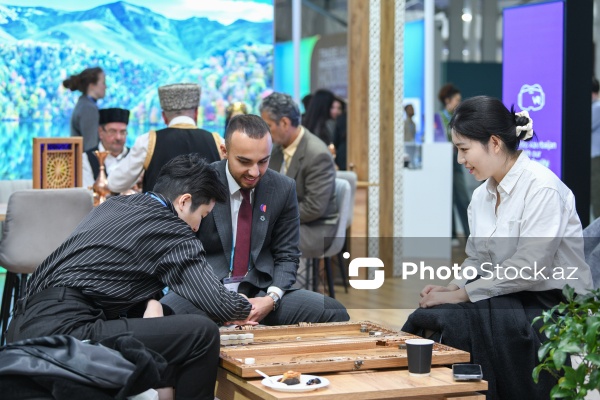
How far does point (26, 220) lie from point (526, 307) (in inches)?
113

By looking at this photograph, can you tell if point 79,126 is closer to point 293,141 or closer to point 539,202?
point 293,141

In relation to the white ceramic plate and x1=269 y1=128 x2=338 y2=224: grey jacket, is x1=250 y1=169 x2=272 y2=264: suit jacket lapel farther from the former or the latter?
x1=269 y1=128 x2=338 y2=224: grey jacket

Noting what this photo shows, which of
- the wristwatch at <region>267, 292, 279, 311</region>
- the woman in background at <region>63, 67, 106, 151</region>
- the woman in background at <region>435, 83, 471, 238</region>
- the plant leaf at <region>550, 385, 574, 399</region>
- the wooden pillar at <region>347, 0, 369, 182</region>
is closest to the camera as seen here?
the plant leaf at <region>550, 385, 574, 399</region>

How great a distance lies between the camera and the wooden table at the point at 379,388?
9.06 feet

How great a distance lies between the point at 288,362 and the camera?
10.1ft

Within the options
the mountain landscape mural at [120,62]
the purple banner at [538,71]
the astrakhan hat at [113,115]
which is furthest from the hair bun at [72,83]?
the purple banner at [538,71]

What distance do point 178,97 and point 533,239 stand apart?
2634 millimetres

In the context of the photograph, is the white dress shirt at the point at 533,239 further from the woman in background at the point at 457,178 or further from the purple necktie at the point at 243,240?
the woman in background at the point at 457,178

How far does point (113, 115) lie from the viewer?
6555 millimetres

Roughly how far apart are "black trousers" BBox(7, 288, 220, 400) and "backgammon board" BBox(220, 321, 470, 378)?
8cm

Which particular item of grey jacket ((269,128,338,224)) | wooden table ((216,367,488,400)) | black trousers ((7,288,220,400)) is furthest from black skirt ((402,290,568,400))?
grey jacket ((269,128,338,224))

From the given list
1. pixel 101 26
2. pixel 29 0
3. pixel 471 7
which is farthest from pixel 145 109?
pixel 471 7

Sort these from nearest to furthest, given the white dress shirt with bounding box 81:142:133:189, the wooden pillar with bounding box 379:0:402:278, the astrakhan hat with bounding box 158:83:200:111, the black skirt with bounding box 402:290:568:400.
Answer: the black skirt with bounding box 402:290:568:400 → the astrakhan hat with bounding box 158:83:200:111 → the white dress shirt with bounding box 81:142:133:189 → the wooden pillar with bounding box 379:0:402:278

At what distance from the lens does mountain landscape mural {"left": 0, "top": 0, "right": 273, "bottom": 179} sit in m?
8.76
